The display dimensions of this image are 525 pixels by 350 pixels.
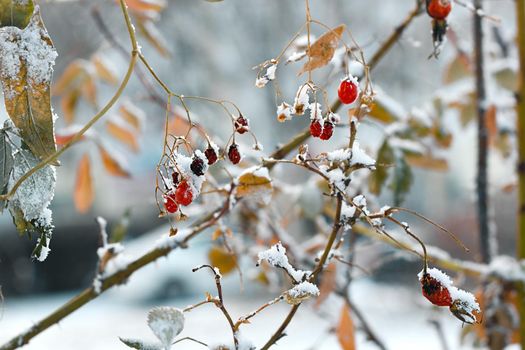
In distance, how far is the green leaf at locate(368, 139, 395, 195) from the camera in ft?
2.31

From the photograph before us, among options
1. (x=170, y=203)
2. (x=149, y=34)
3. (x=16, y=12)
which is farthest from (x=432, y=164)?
(x=16, y=12)

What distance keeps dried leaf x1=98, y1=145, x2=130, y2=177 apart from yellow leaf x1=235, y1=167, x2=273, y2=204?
43cm

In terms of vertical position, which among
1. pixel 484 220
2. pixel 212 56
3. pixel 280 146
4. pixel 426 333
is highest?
pixel 212 56

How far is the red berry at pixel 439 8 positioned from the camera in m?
0.47

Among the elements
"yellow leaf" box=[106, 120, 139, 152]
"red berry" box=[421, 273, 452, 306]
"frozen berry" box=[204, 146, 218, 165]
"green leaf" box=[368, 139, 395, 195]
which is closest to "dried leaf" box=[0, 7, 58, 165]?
"frozen berry" box=[204, 146, 218, 165]

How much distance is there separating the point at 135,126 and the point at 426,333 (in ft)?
10.5

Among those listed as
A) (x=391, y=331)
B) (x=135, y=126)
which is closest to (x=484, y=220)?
(x=135, y=126)

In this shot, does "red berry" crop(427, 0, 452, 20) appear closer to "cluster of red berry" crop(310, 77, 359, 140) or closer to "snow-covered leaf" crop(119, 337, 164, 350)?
"cluster of red berry" crop(310, 77, 359, 140)

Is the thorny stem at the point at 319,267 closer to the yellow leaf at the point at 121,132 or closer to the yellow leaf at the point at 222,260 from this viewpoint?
the yellow leaf at the point at 222,260

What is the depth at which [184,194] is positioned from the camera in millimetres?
424

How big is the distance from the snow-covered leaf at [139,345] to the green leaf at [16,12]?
20 centimetres

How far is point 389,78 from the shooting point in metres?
8.27

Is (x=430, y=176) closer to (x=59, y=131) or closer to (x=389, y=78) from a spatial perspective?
(x=389, y=78)

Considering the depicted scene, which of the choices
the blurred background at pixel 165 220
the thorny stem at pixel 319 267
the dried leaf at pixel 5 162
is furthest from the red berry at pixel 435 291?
the blurred background at pixel 165 220
